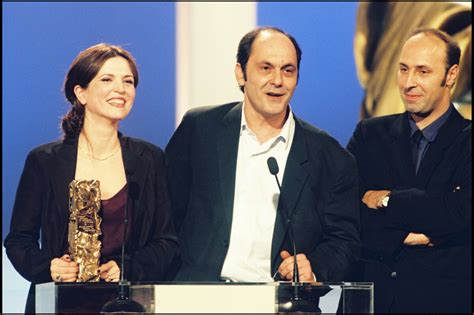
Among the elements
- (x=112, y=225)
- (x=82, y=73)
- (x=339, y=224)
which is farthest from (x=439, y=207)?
(x=82, y=73)

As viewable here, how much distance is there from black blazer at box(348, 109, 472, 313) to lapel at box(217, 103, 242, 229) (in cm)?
67

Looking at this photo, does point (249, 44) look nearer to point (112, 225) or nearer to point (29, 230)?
point (112, 225)

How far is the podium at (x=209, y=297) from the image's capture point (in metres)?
3.94

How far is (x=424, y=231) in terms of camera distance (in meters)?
5.41

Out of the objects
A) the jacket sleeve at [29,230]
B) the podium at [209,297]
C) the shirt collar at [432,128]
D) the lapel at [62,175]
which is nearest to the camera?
the podium at [209,297]

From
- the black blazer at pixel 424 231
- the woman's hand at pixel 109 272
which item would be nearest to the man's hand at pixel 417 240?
the black blazer at pixel 424 231

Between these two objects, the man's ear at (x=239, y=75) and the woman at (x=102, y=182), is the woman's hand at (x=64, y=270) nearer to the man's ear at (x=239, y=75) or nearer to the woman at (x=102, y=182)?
the woman at (x=102, y=182)

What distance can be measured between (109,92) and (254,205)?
93 cm

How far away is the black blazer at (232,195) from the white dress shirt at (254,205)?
3cm

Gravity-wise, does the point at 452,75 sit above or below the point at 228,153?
above

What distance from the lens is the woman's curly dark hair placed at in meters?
5.25

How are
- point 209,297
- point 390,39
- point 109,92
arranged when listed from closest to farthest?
point 209,297, point 109,92, point 390,39

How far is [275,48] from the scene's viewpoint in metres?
5.37

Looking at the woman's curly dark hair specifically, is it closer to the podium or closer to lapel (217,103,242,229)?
lapel (217,103,242,229)
